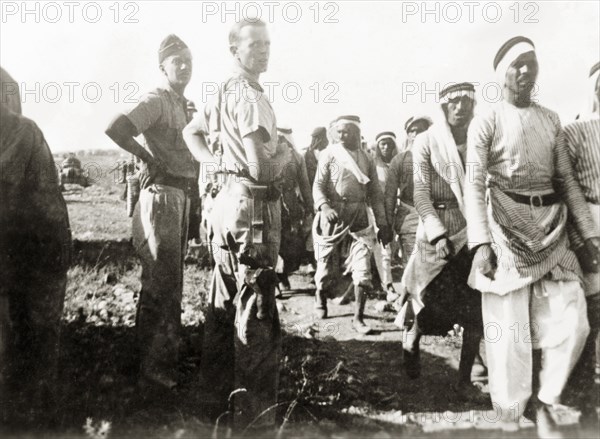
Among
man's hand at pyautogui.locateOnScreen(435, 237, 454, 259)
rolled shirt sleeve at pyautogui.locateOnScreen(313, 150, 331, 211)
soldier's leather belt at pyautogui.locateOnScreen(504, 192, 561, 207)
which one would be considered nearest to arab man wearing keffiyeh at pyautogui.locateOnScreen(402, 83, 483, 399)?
man's hand at pyautogui.locateOnScreen(435, 237, 454, 259)

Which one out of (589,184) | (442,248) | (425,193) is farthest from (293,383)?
(589,184)

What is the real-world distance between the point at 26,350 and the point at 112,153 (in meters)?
10.4

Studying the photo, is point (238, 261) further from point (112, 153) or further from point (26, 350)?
point (112, 153)

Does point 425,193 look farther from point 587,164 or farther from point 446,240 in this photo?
point 587,164

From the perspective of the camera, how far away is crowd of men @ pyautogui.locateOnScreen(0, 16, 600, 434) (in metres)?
2.57

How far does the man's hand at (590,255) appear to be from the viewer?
288 cm

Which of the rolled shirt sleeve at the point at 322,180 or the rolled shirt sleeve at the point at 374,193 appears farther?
the rolled shirt sleeve at the point at 322,180

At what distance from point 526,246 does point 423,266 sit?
2.48 feet

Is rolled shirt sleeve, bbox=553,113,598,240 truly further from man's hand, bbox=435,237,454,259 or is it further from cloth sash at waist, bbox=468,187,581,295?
man's hand, bbox=435,237,454,259

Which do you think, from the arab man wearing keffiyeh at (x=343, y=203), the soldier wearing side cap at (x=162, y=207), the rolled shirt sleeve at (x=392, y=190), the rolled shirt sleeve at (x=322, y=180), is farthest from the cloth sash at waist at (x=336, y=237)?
the soldier wearing side cap at (x=162, y=207)

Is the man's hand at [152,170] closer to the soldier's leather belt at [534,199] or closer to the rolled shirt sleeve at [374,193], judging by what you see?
the soldier's leather belt at [534,199]

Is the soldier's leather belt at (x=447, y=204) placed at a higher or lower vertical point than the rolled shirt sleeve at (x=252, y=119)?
lower

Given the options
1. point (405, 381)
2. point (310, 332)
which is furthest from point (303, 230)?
point (405, 381)

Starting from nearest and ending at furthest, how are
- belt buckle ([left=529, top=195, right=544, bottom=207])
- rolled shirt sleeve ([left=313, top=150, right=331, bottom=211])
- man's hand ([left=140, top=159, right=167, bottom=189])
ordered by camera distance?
belt buckle ([left=529, top=195, right=544, bottom=207]) < man's hand ([left=140, top=159, right=167, bottom=189]) < rolled shirt sleeve ([left=313, top=150, right=331, bottom=211])
